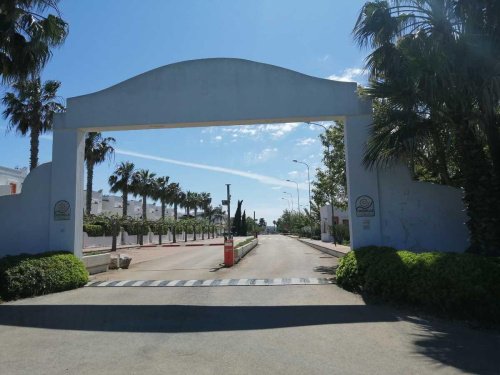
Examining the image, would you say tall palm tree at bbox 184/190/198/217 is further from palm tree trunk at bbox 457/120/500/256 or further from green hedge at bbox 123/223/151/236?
palm tree trunk at bbox 457/120/500/256

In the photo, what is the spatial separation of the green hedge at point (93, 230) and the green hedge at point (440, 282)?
3488 centimetres

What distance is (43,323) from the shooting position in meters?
9.05

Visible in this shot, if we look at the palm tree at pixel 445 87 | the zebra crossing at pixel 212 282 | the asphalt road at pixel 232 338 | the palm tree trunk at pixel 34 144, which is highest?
the palm tree trunk at pixel 34 144

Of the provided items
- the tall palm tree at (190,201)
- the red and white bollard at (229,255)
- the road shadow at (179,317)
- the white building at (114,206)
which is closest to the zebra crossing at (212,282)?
the road shadow at (179,317)

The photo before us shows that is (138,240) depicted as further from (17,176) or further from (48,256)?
(48,256)

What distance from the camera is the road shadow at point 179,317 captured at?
867 centimetres

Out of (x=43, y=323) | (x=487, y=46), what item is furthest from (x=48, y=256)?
(x=487, y=46)

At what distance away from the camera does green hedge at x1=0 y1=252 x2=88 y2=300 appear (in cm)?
1170

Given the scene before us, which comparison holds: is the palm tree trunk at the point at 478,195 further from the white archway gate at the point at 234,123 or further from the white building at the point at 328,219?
the white building at the point at 328,219

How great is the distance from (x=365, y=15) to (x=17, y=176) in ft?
150

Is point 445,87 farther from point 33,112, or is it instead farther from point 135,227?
point 135,227

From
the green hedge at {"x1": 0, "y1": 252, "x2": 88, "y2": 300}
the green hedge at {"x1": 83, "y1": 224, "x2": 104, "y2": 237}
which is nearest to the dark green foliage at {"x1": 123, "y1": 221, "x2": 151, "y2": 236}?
the green hedge at {"x1": 83, "y1": 224, "x2": 104, "y2": 237}

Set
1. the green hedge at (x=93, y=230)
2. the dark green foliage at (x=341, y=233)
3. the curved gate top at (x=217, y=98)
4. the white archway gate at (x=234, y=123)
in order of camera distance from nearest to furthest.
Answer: the white archway gate at (x=234, y=123) → the curved gate top at (x=217, y=98) → the green hedge at (x=93, y=230) → the dark green foliage at (x=341, y=233)

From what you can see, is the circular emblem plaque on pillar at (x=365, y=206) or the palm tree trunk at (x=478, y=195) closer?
the palm tree trunk at (x=478, y=195)
